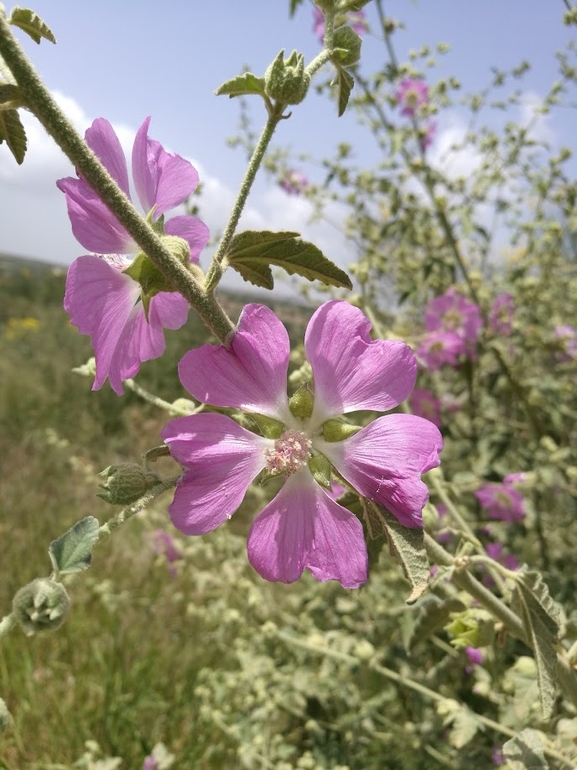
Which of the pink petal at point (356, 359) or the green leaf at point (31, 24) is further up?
the green leaf at point (31, 24)

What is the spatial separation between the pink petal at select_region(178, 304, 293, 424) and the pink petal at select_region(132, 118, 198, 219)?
23 cm

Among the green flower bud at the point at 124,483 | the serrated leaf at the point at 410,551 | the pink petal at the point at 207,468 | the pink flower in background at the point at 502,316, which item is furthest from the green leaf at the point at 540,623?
the pink flower in background at the point at 502,316

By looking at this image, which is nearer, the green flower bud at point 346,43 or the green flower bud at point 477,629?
the green flower bud at point 346,43

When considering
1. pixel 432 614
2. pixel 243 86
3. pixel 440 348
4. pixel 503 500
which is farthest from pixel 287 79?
pixel 503 500

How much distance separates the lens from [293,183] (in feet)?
12.8

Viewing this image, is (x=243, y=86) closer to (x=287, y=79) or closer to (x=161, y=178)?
(x=287, y=79)

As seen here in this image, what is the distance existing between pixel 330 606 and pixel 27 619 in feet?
6.33

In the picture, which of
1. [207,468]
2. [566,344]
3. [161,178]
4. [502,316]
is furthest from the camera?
[566,344]

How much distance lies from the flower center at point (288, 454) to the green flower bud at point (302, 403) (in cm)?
2

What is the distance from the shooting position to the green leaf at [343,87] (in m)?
0.75

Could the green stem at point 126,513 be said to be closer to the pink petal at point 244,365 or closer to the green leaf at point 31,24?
the pink petal at point 244,365

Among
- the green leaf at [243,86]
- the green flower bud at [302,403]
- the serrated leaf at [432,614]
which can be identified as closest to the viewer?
the green leaf at [243,86]

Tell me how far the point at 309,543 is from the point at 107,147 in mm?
493

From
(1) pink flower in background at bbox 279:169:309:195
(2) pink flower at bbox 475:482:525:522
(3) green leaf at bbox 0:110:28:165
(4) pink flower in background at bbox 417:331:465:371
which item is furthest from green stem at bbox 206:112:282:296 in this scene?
(1) pink flower in background at bbox 279:169:309:195
